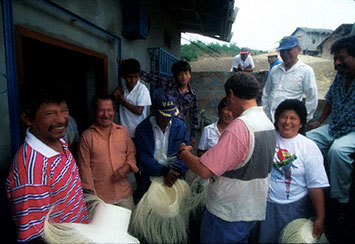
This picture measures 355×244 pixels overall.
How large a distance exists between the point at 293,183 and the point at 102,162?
1.81m

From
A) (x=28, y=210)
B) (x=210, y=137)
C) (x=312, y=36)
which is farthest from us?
(x=312, y=36)

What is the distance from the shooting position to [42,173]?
1.30 m

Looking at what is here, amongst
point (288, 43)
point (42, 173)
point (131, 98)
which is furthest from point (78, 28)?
point (288, 43)

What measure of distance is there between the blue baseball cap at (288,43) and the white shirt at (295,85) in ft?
0.98

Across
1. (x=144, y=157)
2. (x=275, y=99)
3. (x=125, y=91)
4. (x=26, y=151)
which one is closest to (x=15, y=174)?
(x=26, y=151)

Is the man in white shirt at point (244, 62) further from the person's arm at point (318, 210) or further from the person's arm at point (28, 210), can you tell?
the person's arm at point (28, 210)

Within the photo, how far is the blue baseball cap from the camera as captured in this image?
3393 mm

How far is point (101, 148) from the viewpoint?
221cm

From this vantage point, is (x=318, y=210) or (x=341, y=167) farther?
(x=341, y=167)

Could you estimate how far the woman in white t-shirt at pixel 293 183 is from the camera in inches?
76.8

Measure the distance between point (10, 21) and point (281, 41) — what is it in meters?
3.49

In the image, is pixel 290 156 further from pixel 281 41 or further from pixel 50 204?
pixel 281 41

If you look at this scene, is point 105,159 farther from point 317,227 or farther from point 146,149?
point 317,227

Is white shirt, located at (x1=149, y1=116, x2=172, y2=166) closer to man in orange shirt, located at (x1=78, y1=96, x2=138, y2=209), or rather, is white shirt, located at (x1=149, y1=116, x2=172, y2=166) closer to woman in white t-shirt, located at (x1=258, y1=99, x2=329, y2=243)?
man in orange shirt, located at (x1=78, y1=96, x2=138, y2=209)
